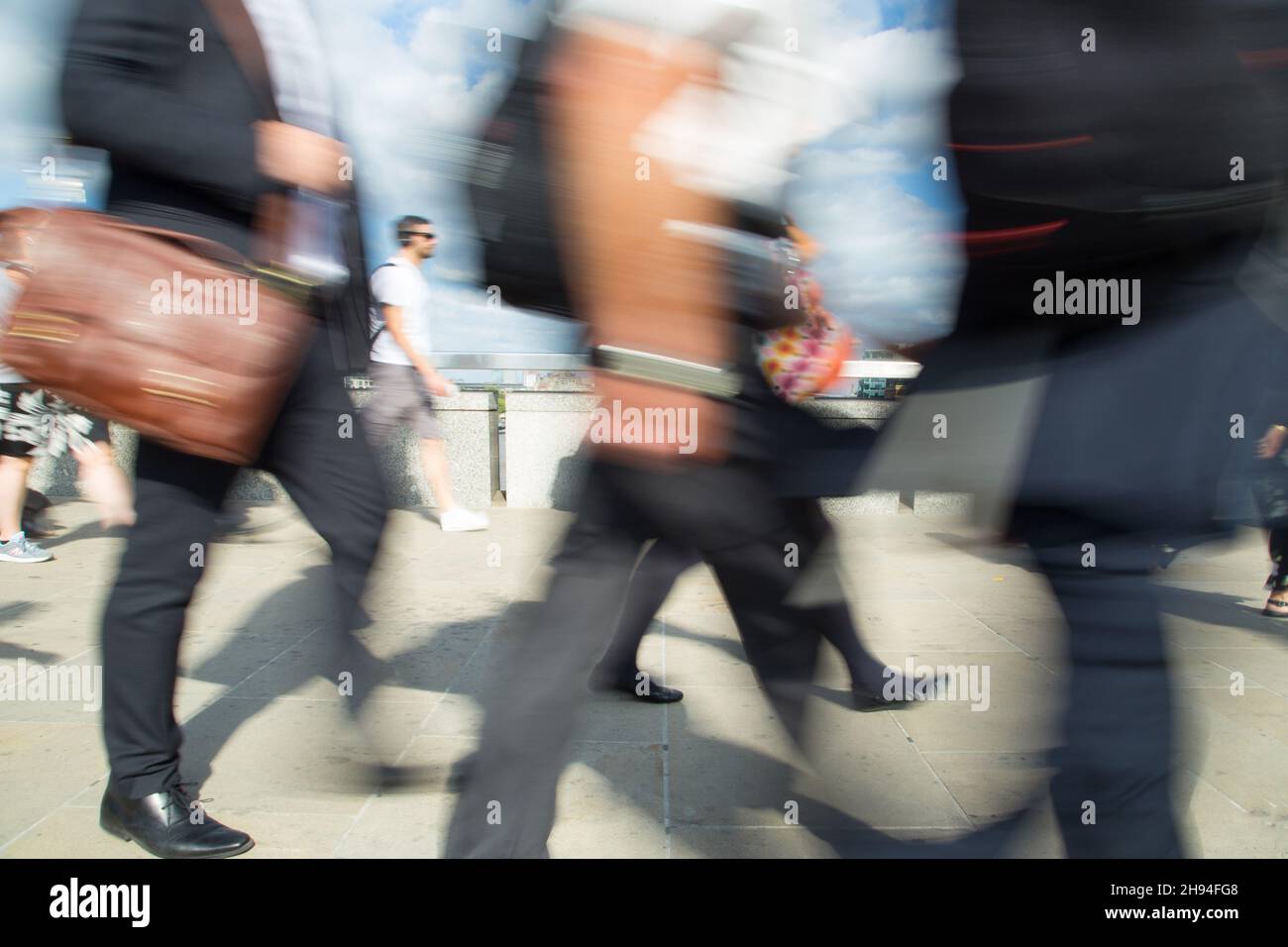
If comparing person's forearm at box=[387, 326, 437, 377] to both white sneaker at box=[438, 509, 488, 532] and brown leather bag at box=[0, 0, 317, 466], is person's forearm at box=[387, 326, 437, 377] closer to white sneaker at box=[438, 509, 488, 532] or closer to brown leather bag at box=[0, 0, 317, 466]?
white sneaker at box=[438, 509, 488, 532]

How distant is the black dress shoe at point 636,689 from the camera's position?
10.0 ft

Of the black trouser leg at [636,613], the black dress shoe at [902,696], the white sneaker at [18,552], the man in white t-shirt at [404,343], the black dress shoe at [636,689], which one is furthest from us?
the white sneaker at [18,552]

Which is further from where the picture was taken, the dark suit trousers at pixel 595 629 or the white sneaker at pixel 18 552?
the white sneaker at pixel 18 552

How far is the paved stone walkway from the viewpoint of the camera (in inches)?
82.4

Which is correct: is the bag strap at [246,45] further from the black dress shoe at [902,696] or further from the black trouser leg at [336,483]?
the black dress shoe at [902,696]

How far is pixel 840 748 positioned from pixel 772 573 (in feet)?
4.43

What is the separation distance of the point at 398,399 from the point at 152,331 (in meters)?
3.64

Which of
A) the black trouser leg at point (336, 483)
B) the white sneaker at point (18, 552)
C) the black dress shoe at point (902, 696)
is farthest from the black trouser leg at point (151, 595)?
the white sneaker at point (18, 552)

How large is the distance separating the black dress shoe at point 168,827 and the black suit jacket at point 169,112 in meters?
1.29

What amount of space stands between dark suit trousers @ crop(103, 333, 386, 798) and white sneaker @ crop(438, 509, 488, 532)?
167 inches

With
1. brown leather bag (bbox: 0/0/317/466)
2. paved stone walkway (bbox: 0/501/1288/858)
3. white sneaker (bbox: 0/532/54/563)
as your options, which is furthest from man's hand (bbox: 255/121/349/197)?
white sneaker (bbox: 0/532/54/563)

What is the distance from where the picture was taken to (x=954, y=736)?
283 centimetres

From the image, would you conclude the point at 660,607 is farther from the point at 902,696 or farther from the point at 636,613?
the point at 902,696
